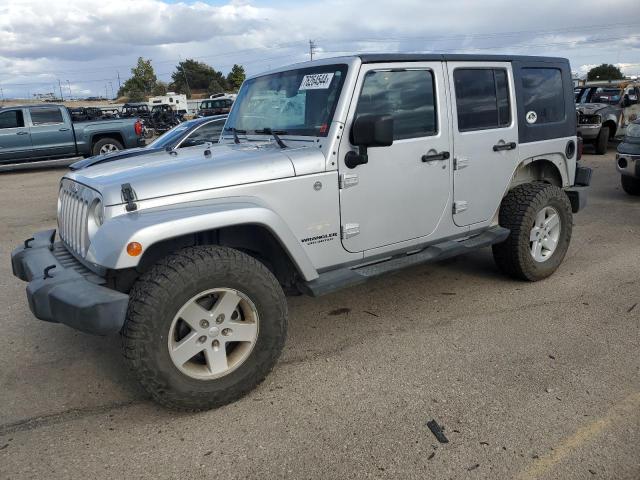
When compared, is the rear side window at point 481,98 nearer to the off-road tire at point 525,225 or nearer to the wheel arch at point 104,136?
the off-road tire at point 525,225

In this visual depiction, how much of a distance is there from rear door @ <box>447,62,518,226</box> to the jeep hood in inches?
52.5

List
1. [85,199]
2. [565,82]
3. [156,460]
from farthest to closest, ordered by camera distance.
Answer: [565,82]
[85,199]
[156,460]

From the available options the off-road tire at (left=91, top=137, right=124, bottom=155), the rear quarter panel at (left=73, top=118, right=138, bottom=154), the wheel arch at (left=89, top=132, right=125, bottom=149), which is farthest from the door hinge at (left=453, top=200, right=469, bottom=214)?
the wheel arch at (left=89, top=132, right=125, bottom=149)

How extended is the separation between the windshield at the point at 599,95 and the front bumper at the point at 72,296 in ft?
49.1

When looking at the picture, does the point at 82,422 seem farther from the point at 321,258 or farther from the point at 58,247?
the point at 321,258

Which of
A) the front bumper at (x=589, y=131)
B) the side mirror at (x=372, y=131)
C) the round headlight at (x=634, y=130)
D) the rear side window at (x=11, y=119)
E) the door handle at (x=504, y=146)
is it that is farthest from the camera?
the rear side window at (x=11, y=119)

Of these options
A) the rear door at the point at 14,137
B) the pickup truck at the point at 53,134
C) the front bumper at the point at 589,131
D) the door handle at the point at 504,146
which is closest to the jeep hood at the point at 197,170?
the door handle at the point at 504,146

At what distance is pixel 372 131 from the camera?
3285 millimetres

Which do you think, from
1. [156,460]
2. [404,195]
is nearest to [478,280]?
[404,195]

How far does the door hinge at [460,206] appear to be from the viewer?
13.9 ft

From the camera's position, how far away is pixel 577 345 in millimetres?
3664

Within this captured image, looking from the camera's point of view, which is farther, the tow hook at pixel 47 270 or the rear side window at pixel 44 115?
the rear side window at pixel 44 115

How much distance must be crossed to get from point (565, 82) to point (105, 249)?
4223mm

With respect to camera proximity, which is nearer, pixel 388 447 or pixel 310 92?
pixel 388 447
